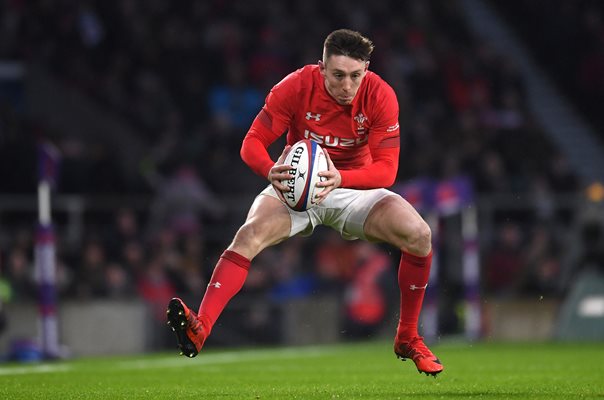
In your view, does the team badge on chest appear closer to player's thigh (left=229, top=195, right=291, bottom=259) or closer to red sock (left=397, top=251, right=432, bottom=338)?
player's thigh (left=229, top=195, right=291, bottom=259)

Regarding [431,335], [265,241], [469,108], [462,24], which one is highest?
[462,24]

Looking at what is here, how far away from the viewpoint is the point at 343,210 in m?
8.32

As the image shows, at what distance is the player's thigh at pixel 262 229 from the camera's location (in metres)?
8.03

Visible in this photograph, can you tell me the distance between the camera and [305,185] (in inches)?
303

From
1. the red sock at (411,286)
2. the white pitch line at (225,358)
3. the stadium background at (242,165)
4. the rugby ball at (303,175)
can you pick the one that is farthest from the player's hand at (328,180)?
the stadium background at (242,165)

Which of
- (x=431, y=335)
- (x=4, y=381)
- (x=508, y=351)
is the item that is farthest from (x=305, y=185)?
(x=431, y=335)

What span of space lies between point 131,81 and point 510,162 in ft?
19.0

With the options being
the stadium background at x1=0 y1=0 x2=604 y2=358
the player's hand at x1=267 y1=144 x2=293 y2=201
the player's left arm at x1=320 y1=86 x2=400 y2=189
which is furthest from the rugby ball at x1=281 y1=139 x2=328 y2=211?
the stadium background at x1=0 y1=0 x2=604 y2=358

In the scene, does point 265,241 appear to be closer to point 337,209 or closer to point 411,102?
point 337,209

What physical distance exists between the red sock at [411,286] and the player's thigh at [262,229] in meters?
0.83

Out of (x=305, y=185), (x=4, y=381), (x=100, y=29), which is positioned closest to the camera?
(x=305, y=185)

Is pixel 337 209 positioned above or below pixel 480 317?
above

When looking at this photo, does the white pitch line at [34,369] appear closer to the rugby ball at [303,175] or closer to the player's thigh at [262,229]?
the player's thigh at [262,229]

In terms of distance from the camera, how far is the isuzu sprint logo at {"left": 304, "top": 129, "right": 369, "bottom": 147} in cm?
835
